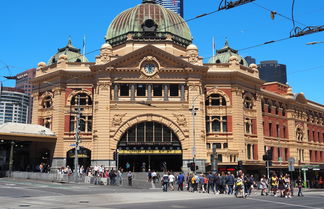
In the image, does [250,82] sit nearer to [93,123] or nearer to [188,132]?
Result: [188,132]

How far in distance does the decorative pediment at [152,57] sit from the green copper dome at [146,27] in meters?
5.56

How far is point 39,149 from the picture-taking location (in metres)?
56.2

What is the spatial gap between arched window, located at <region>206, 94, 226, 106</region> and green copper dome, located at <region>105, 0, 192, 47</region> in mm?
11262

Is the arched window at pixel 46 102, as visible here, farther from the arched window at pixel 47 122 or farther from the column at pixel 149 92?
the column at pixel 149 92

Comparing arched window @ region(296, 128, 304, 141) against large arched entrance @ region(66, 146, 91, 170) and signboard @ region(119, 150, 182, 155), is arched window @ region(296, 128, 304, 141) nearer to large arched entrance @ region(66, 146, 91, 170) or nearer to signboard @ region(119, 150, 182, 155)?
signboard @ region(119, 150, 182, 155)

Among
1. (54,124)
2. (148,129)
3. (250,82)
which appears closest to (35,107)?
(54,124)

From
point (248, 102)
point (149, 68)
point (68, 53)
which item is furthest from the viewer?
point (68, 53)

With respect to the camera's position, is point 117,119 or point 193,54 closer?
point 117,119

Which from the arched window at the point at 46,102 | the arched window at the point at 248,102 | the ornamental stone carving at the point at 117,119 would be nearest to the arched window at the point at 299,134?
the arched window at the point at 248,102

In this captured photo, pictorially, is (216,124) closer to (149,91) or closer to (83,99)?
(149,91)

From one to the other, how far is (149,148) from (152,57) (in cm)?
1272

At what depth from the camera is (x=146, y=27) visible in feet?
194

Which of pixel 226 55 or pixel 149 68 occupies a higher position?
pixel 226 55

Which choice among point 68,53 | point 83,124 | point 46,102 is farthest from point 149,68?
point 46,102
